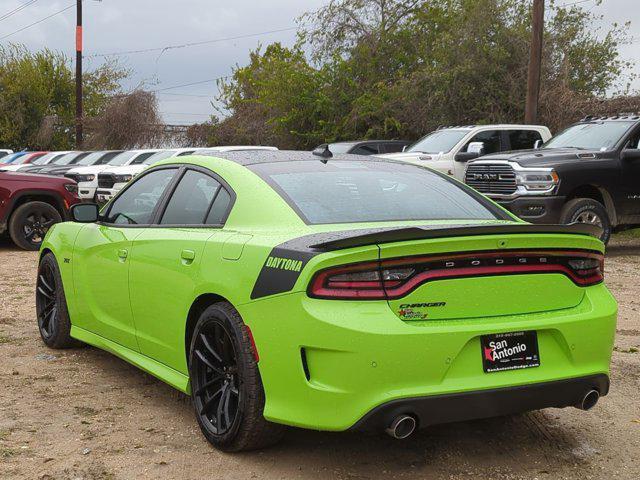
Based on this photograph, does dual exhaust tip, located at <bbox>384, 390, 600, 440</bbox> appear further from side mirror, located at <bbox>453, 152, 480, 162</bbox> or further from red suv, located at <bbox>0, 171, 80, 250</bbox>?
side mirror, located at <bbox>453, 152, 480, 162</bbox>

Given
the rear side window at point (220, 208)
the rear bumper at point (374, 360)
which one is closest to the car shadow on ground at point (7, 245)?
the rear side window at point (220, 208)

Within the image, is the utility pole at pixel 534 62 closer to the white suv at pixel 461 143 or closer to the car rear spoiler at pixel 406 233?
the white suv at pixel 461 143

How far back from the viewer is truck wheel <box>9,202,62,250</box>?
14.2 m

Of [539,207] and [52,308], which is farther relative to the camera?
[539,207]

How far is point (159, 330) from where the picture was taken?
5000 millimetres

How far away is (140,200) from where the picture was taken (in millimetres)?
5777

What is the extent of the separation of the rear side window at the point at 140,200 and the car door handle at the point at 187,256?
0.79 metres

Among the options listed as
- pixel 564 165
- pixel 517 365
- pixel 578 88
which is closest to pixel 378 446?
pixel 517 365

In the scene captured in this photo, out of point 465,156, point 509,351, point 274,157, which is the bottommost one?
point 509,351

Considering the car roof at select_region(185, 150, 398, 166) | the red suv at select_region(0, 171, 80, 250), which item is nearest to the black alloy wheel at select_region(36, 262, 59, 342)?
the car roof at select_region(185, 150, 398, 166)

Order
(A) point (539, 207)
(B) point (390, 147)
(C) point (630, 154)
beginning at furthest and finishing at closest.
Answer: (B) point (390, 147) < (C) point (630, 154) < (A) point (539, 207)

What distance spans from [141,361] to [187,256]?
3.00ft

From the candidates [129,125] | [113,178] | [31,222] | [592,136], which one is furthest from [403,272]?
[129,125]

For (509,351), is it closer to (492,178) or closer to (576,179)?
(576,179)
